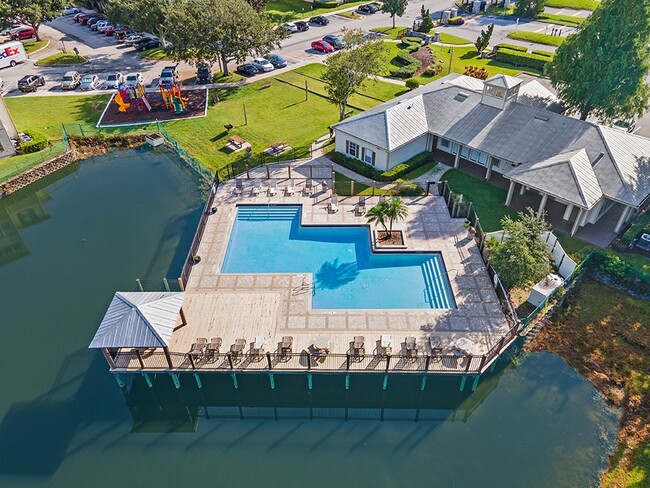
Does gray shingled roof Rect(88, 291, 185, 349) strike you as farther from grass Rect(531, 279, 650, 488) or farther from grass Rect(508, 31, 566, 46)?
grass Rect(508, 31, 566, 46)

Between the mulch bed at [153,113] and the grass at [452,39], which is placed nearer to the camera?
the mulch bed at [153,113]

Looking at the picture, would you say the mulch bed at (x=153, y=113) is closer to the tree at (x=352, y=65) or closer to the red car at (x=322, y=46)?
the tree at (x=352, y=65)

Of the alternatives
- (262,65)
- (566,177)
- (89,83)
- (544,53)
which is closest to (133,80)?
(89,83)

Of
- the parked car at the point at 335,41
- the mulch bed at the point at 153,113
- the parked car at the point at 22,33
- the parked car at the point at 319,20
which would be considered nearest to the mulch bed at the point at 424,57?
the parked car at the point at 335,41

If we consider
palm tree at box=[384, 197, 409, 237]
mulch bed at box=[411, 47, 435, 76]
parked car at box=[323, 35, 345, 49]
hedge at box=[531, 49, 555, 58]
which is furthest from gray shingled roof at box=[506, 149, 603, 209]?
parked car at box=[323, 35, 345, 49]

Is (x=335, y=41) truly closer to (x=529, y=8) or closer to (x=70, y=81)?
(x=70, y=81)

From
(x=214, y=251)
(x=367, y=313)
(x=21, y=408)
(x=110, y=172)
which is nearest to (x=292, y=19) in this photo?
(x=110, y=172)
